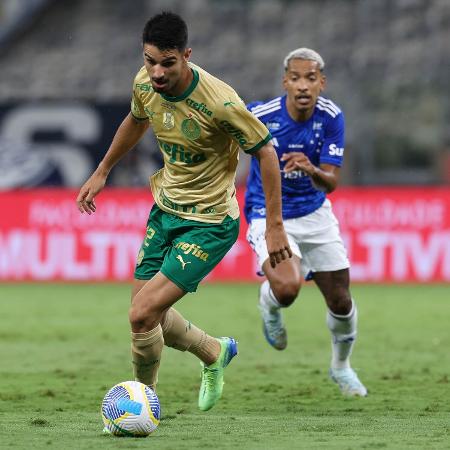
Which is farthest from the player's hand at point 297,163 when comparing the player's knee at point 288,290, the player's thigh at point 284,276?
the player's knee at point 288,290

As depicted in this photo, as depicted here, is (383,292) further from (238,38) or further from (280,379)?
(238,38)

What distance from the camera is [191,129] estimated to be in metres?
6.96

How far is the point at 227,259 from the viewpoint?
61.6 ft

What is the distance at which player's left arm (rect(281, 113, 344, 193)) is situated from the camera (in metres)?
8.13

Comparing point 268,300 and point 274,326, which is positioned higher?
point 268,300

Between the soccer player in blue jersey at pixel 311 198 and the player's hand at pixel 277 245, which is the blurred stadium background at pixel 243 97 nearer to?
the soccer player in blue jersey at pixel 311 198

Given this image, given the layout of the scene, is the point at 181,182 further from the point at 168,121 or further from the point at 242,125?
the point at 242,125

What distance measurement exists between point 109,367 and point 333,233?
231cm

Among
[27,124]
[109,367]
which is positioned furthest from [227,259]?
[109,367]

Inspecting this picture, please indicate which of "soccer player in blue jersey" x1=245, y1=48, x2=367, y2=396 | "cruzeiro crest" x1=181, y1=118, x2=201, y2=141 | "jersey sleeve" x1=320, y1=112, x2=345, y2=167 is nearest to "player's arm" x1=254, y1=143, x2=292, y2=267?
"cruzeiro crest" x1=181, y1=118, x2=201, y2=141

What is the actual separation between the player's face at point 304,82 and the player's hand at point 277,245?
89.1 inches

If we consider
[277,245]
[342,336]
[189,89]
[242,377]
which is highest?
[189,89]

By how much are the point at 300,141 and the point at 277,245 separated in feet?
7.58

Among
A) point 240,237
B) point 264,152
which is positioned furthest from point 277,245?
point 240,237
